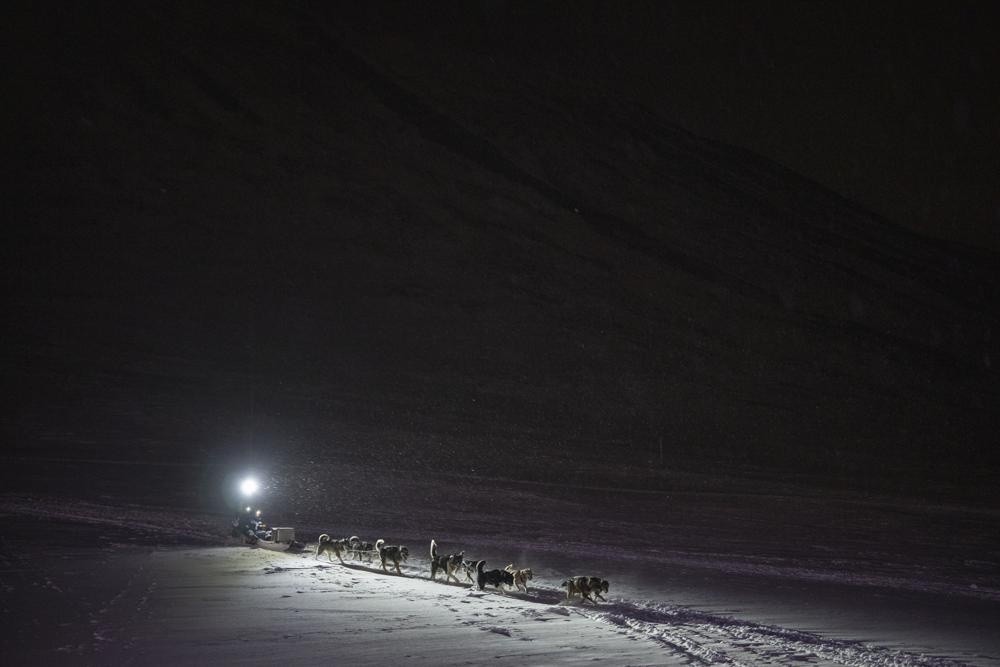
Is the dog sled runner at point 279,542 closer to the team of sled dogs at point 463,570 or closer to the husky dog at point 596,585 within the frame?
the team of sled dogs at point 463,570

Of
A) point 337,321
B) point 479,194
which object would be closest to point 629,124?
point 479,194

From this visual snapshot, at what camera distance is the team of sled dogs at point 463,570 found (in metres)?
8.45

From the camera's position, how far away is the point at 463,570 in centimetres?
945

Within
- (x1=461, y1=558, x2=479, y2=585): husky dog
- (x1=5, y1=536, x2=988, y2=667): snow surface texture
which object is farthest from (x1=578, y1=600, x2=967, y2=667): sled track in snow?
(x1=461, y1=558, x2=479, y2=585): husky dog

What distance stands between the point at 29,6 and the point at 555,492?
6217 centimetres

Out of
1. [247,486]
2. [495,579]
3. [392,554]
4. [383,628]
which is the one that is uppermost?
[247,486]

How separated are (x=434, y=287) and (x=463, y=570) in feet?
99.3

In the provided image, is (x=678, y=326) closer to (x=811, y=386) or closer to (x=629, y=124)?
(x=811, y=386)

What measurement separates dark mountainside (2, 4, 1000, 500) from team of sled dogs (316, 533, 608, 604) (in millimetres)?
9828

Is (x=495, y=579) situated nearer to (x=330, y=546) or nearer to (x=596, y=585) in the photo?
(x=596, y=585)

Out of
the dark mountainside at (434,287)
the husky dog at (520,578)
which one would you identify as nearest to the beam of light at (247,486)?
the husky dog at (520,578)

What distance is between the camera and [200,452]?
790 inches

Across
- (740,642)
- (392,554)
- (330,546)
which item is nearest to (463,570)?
(392,554)

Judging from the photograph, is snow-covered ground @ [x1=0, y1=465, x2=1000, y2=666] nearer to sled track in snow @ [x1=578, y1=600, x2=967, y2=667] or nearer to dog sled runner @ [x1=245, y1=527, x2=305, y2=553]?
sled track in snow @ [x1=578, y1=600, x2=967, y2=667]
